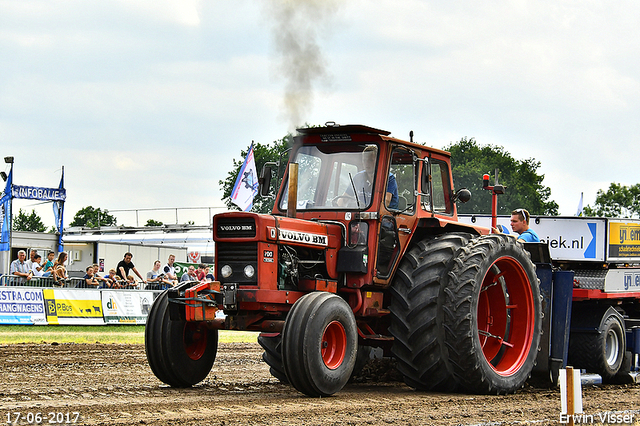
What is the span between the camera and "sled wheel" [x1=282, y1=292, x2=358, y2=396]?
23.8 ft

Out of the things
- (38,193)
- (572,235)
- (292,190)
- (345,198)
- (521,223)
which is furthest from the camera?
(38,193)

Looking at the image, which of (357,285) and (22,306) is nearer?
(357,285)

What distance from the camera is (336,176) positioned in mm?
8891

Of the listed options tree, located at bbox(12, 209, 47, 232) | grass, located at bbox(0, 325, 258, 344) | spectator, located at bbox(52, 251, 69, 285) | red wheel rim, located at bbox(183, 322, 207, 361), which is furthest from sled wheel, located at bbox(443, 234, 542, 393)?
tree, located at bbox(12, 209, 47, 232)

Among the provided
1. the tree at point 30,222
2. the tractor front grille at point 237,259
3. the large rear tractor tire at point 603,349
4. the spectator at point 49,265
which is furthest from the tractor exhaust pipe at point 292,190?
the tree at point 30,222

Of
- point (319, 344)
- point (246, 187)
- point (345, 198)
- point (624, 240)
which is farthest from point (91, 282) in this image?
point (319, 344)

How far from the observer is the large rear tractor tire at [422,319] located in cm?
819

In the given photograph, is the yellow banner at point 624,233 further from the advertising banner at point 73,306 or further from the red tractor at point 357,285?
the advertising banner at point 73,306

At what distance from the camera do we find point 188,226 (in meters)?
A: 50.1

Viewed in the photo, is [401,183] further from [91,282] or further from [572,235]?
[91,282]

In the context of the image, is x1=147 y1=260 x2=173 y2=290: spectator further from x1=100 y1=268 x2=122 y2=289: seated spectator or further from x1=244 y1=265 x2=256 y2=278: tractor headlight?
x1=244 y1=265 x2=256 y2=278: tractor headlight

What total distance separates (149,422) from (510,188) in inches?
2464

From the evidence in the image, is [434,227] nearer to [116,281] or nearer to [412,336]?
[412,336]

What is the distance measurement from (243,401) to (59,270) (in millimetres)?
12752
